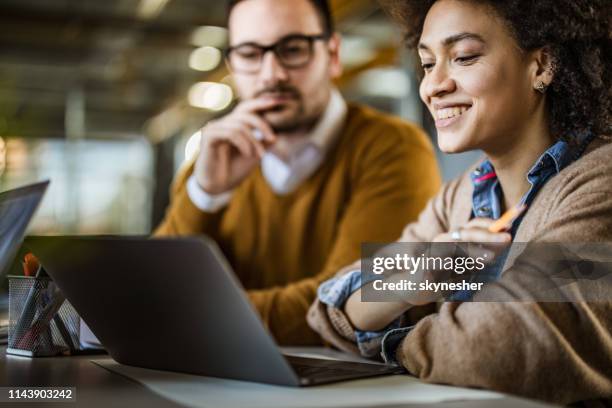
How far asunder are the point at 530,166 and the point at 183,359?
0.62 meters

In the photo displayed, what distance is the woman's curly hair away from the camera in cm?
118

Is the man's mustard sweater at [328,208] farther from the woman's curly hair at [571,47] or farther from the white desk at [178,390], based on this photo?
the white desk at [178,390]

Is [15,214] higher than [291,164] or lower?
lower

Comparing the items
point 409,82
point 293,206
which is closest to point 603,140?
point 293,206

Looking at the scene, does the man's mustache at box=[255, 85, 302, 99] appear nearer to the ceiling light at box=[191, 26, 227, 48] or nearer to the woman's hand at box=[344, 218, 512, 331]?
the woman's hand at box=[344, 218, 512, 331]

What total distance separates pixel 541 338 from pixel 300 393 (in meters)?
0.30

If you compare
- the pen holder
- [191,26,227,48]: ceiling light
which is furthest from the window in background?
the pen holder

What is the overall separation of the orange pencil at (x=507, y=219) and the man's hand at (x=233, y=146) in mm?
949

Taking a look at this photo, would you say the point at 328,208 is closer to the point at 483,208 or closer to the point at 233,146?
the point at 233,146

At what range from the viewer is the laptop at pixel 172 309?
2.61 feet

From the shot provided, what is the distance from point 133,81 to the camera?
9875mm

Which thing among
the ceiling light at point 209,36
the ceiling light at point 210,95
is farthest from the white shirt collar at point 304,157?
the ceiling light at point 210,95

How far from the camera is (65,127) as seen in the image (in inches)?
398

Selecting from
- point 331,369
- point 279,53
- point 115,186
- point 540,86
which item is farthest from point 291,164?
point 115,186
